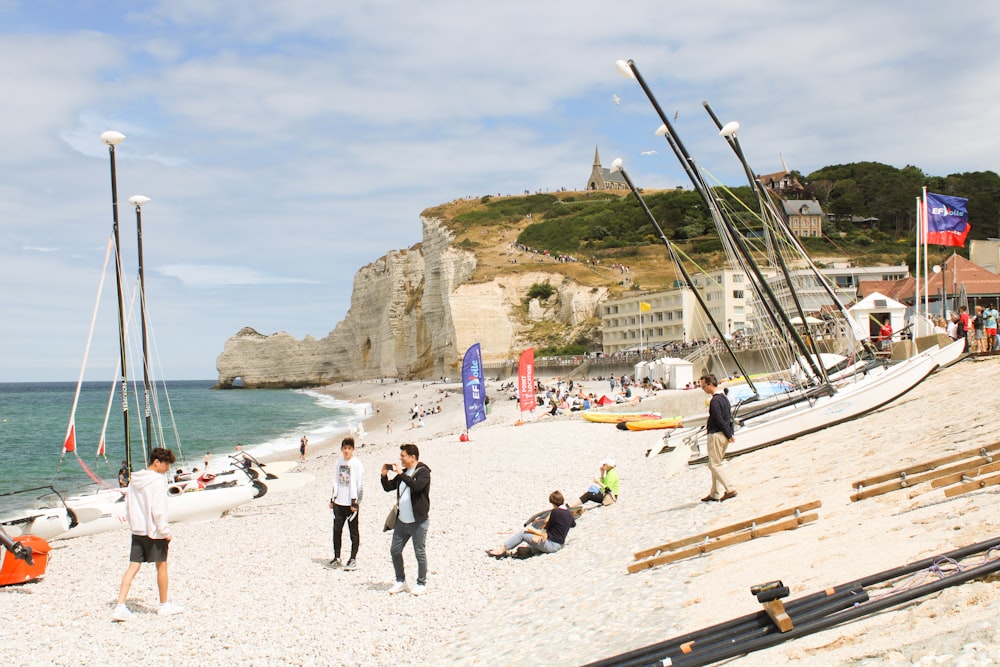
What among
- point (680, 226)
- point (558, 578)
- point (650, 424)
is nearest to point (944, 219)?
point (650, 424)

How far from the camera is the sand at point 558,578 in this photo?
5551 millimetres

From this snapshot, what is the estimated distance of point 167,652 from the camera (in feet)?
22.8

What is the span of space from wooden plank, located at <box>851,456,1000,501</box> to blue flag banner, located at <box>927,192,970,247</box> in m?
16.0

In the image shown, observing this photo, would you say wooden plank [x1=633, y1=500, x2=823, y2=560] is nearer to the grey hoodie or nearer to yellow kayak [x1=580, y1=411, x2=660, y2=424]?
the grey hoodie

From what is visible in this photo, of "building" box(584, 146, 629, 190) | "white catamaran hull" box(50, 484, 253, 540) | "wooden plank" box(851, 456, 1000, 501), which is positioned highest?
"building" box(584, 146, 629, 190)

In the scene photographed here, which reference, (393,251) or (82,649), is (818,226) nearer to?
(393,251)

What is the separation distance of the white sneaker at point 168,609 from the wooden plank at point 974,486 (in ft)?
25.2

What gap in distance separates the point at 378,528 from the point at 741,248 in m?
9.57

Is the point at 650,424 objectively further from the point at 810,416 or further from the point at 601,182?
the point at 601,182

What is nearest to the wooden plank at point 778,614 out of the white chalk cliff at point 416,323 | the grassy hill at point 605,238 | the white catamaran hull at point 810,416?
the white catamaran hull at point 810,416

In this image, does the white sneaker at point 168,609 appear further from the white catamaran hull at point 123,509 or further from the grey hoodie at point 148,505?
the white catamaran hull at point 123,509

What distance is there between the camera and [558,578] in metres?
8.30

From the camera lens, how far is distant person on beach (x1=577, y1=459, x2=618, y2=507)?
12.0 m

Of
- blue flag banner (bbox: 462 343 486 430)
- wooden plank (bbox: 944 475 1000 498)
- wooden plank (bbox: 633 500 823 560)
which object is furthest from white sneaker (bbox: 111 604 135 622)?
blue flag banner (bbox: 462 343 486 430)
